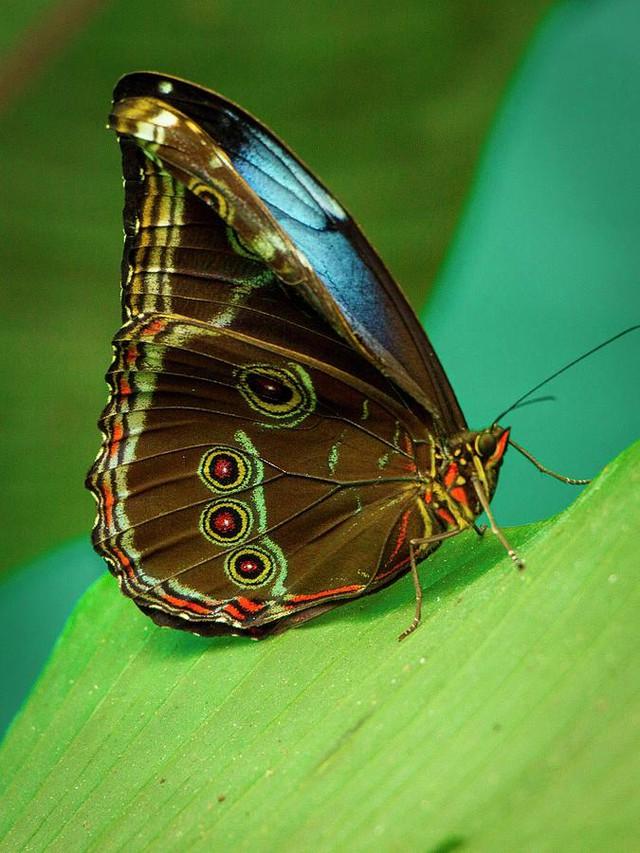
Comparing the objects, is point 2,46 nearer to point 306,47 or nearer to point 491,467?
point 306,47

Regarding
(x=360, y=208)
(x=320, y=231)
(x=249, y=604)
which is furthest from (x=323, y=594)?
(x=360, y=208)

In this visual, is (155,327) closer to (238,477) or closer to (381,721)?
(238,477)

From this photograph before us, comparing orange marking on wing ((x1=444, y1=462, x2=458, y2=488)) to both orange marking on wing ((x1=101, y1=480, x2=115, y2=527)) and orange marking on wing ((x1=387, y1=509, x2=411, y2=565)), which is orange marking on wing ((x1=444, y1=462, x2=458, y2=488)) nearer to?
orange marking on wing ((x1=387, y1=509, x2=411, y2=565))

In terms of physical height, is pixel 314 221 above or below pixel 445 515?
above

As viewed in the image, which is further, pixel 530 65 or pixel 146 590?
pixel 530 65

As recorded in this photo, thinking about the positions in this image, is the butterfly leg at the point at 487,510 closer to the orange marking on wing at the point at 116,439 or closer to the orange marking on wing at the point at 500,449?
the orange marking on wing at the point at 500,449

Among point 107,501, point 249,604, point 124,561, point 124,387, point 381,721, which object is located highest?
point 124,387

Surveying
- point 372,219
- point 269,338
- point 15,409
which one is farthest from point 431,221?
point 15,409
